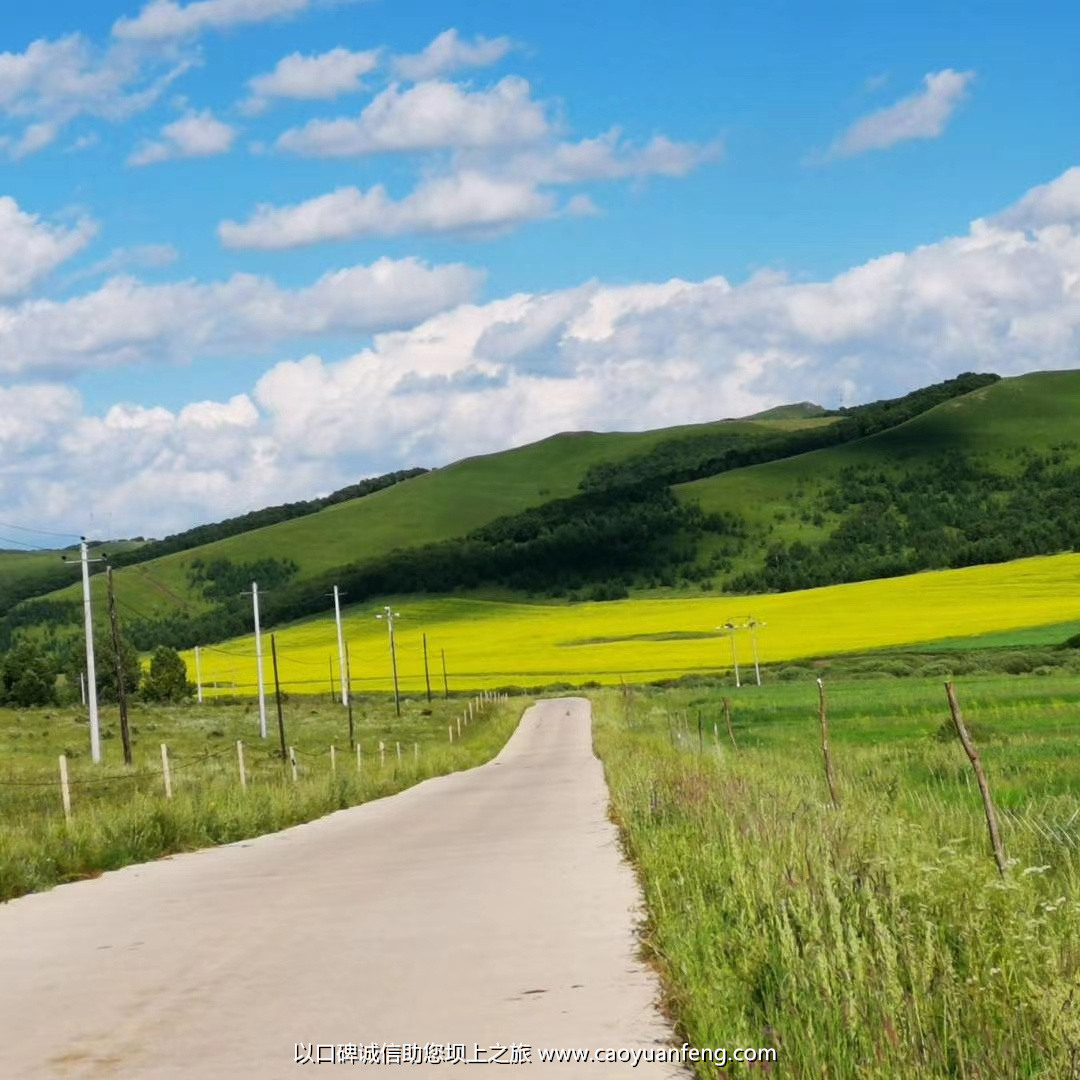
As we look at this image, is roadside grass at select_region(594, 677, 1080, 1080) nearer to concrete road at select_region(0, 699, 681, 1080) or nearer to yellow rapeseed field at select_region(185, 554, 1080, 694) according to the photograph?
concrete road at select_region(0, 699, 681, 1080)

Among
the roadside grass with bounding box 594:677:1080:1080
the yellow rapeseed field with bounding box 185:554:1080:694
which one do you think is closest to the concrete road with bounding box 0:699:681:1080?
the roadside grass with bounding box 594:677:1080:1080

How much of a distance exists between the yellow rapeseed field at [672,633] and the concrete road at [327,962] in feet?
257

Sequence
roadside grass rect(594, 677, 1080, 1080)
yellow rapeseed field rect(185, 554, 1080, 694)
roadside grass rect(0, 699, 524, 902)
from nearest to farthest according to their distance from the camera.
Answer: roadside grass rect(594, 677, 1080, 1080) < roadside grass rect(0, 699, 524, 902) < yellow rapeseed field rect(185, 554, 1080, 694)

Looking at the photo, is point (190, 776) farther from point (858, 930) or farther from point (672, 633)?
point (672, 633)

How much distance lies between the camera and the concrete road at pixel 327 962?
7609mm

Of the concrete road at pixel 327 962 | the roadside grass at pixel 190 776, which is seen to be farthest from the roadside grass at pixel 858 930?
the roadside grass at pixel 190 776

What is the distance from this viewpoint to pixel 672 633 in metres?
120

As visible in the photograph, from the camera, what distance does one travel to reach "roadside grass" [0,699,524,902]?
61.8 ft

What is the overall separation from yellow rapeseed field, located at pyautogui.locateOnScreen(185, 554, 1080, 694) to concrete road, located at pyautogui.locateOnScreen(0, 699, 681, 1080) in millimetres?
78407

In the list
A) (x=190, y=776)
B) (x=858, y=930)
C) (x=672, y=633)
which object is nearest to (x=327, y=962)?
(x=858, y=930)

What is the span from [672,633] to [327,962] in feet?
363

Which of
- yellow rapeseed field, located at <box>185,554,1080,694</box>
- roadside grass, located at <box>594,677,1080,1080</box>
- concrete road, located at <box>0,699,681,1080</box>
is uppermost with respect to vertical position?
roadside grass, located at <box>594,677,1080,1080</box>

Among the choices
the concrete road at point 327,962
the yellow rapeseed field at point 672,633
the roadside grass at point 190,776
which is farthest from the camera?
the yellow rapeseed field at point 672,633

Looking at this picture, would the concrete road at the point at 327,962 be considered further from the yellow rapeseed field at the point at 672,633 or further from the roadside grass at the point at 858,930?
the yellow rapeseed field at the point at 672,633
